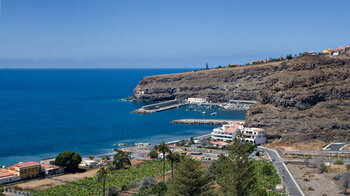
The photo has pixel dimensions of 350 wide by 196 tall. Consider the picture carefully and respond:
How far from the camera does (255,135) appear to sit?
221 ft

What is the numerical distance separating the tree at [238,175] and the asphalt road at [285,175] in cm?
1063

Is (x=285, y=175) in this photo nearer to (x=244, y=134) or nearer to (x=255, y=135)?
(x=255, y=135)

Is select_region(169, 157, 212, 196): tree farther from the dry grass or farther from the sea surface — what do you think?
the sea surface

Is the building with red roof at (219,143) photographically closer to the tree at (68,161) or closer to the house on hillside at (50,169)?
the tree at (68,161)

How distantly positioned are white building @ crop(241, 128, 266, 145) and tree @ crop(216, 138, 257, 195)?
34.9 m

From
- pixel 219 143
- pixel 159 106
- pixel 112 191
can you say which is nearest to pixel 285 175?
pixel 219 143

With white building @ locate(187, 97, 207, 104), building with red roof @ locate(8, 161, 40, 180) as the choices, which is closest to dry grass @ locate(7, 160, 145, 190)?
building with red roof @ locate(8, 161, 40, 180)

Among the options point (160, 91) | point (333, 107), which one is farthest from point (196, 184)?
point (160, 91)

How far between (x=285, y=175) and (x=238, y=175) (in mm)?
19567

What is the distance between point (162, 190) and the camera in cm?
3800

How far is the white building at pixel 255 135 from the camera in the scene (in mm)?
67188

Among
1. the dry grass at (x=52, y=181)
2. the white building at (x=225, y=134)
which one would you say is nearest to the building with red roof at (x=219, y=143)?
the white building at (x=225, y=134)

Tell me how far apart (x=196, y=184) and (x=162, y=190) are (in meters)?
12.6

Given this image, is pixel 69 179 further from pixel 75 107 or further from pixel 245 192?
pixel 75 107
